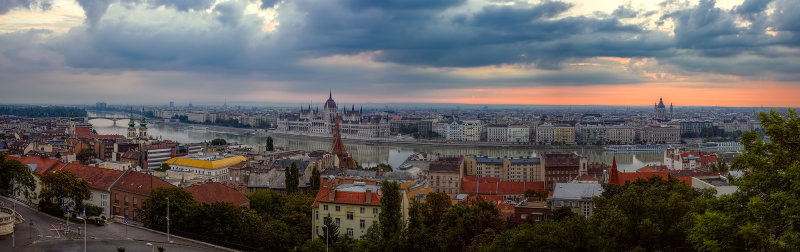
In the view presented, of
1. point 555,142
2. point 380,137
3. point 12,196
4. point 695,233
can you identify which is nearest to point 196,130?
point 380,137

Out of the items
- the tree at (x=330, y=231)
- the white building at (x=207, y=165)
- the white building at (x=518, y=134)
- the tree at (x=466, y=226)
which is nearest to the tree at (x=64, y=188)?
the tree at (x=330, y=231)

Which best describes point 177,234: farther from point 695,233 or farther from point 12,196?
point 695,233

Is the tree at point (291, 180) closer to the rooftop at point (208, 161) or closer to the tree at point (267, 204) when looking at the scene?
the tree at point (267, 204)

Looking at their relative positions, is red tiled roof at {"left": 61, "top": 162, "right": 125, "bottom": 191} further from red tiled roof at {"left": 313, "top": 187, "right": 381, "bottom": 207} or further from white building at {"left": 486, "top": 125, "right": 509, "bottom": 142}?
white building at {"left": 486, "top": 125, "right": 509, "bottom": 142}

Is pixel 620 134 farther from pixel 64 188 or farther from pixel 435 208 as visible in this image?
pixel 64 188

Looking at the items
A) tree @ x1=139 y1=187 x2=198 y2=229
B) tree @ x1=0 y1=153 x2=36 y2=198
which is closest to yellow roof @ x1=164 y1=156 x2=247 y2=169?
tree @ x1=0 y1=153 x2=36 y2=198
